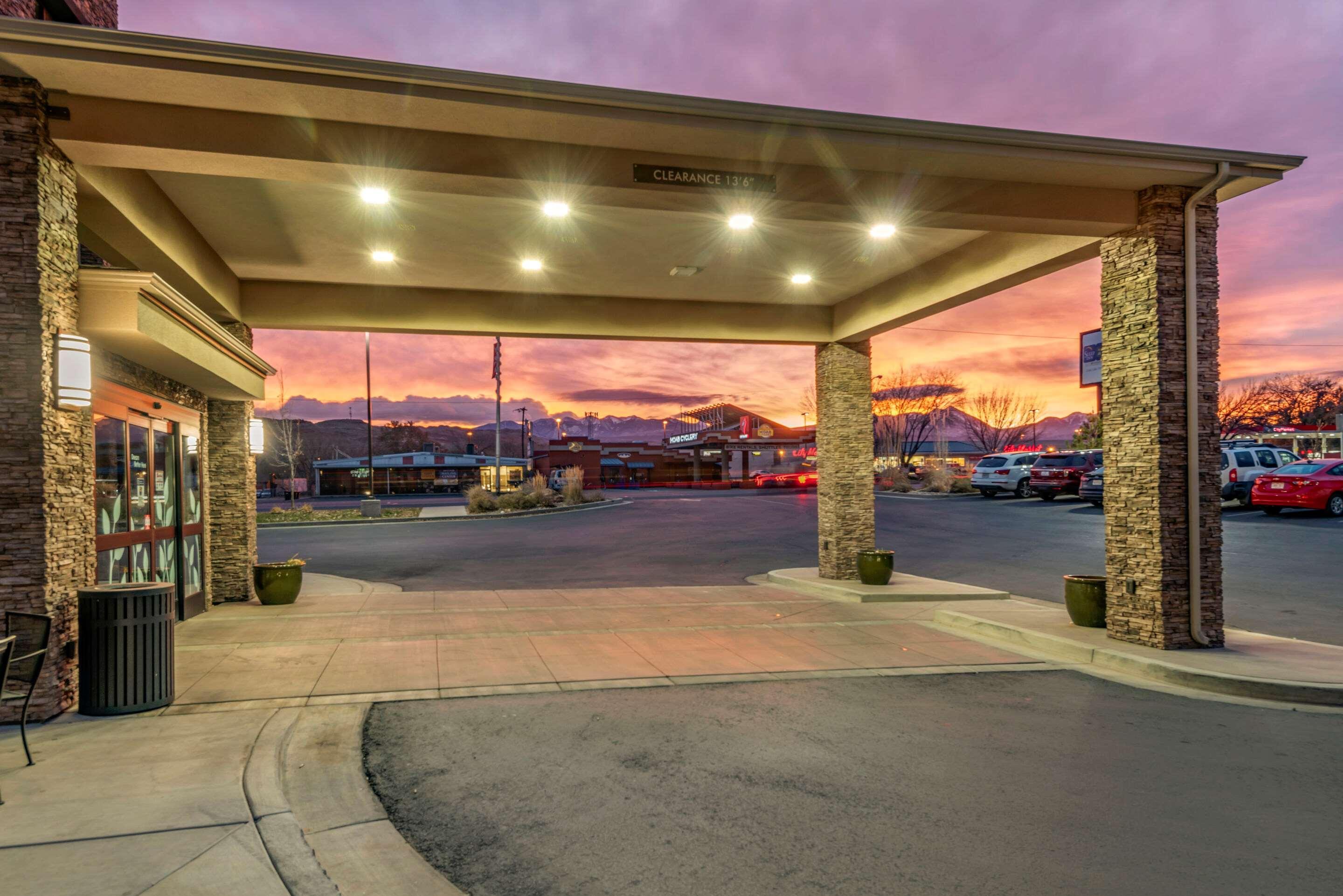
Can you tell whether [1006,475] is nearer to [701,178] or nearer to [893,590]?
[893,590]

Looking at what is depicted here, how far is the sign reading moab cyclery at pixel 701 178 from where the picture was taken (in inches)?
270

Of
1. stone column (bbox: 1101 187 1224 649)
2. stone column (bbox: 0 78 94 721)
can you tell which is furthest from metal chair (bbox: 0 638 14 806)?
stone column (bbox: 1101 187 1224 649)

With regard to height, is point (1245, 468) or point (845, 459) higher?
point (845, 459)

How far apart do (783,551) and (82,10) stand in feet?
51.4

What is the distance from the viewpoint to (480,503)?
30719mm

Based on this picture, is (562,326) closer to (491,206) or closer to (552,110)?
(491,206)

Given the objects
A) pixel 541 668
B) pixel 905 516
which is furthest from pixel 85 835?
pixel 905 516

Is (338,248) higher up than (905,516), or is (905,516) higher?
(338,248)

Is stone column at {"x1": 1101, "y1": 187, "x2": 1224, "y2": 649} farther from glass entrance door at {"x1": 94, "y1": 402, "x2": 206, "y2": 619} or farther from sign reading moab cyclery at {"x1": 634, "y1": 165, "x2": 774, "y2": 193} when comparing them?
glass entrance door at {"x1": 94, "y1": 402, "x2": 206, "y2": 619}

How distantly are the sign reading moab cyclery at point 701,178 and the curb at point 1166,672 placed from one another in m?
5.56

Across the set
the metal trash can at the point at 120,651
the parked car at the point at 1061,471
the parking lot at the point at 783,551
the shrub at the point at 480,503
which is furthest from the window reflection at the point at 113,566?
the parked car at the point at 1061,471

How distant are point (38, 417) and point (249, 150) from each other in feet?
8.31

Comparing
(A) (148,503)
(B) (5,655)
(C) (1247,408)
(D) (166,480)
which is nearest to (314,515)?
(D) (166,480)

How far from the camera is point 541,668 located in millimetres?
7449
